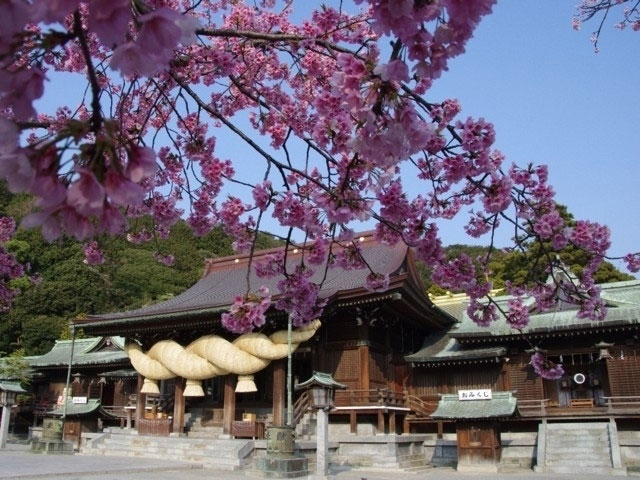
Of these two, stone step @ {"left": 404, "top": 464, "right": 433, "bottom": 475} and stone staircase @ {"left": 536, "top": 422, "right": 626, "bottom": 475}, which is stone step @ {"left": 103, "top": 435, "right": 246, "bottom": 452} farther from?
stone staircase @ {"left": 536, "top": 422, "right": 626, "bottom": 475}

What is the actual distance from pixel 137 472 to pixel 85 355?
16.1 metres

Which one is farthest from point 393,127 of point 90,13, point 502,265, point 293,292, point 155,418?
point 502,265

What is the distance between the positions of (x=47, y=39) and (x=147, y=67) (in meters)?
0.26

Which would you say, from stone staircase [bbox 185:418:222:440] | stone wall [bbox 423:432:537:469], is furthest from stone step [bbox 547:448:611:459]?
stone staircase [bbox 185:418:222:440]

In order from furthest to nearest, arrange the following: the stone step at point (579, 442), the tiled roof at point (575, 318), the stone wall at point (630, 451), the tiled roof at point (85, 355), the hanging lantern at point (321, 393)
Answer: the tiled roof at point (85, 355)
the tiled roof at point (575, 318)
the stone step at point (579, 442)
the stone wall at point (630, 451)
the hanging lantern at point (321, 393)

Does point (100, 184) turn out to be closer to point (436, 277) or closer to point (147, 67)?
point (147, 67)

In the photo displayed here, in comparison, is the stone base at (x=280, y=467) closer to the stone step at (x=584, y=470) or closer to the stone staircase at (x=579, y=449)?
the stone staircase at (x=579, y=449)

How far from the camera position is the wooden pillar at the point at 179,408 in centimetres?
1782

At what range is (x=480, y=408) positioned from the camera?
47.4ft

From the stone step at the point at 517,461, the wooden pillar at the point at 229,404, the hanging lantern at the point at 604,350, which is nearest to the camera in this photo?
the stone step at the point at 517,461

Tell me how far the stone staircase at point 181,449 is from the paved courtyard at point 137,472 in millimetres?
596

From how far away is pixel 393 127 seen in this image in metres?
2.46

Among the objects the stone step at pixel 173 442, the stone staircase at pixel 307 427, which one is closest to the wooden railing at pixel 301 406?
the stone staircase at pixel 307 427

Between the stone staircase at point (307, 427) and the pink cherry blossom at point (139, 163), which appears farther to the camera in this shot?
the stone staircase at point (307, 427)
